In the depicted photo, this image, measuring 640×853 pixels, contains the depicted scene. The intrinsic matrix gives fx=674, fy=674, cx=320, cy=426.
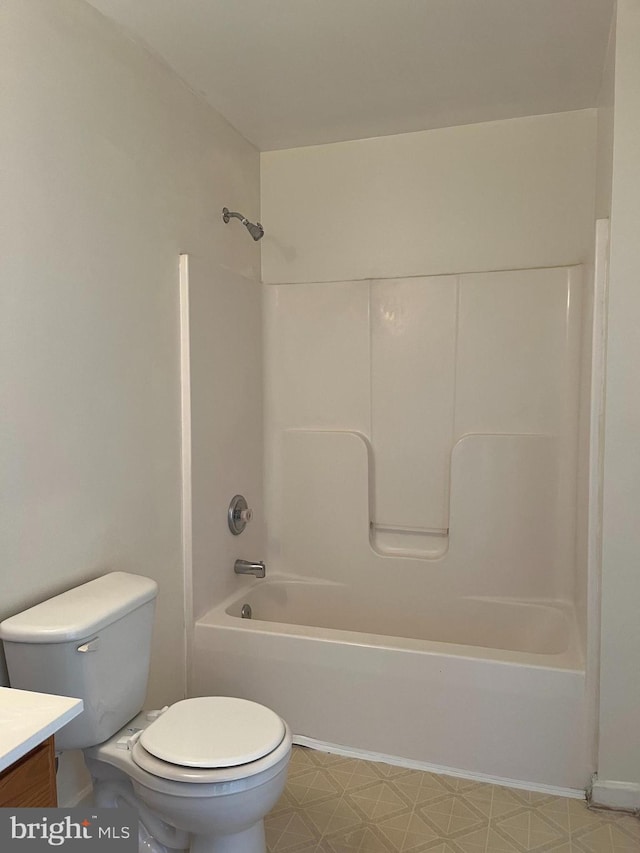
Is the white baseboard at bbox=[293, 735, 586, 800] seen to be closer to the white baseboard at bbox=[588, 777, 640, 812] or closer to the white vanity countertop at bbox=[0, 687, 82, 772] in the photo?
the white baseboard at bbox=[588, 777, 640, 812]

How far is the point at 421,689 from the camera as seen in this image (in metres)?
2.22

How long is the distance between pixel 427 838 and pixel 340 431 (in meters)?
1.58

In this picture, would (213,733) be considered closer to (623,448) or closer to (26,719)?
(26,719)

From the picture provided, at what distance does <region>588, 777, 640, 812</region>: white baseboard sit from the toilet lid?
1.06 metres

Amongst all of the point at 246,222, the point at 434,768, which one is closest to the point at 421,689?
the point at 434,768

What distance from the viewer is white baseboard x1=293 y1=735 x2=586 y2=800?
6.95ft

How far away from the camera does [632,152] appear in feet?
6.29

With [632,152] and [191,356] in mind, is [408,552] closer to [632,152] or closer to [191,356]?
[191,356]

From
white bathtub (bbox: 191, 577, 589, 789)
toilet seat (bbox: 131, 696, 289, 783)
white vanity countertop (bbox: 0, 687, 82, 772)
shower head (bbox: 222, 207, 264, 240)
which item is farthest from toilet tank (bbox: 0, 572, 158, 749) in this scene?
shower head (bbox: 222, 207, 264, 240)

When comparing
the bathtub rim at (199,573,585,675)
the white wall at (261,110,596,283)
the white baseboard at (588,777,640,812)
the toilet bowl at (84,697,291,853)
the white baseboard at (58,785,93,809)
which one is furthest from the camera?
the white wall at (261,110,596,283)

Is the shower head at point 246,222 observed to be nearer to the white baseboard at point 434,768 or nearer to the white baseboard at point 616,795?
the white baseboard at point 434,768

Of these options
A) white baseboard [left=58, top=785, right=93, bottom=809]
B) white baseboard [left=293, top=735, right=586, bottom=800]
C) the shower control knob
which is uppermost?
the shower control knob

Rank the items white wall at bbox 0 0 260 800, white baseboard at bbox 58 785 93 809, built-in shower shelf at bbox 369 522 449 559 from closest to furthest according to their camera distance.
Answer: white wall at bbox 0 0 260 800, white baseboard at bbox 58 785 93 809, built-in shower shelf at bbox 369 522 449 559

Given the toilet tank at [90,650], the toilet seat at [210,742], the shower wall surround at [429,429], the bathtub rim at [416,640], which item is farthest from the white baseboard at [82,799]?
the shower wall surround at [429,429]
